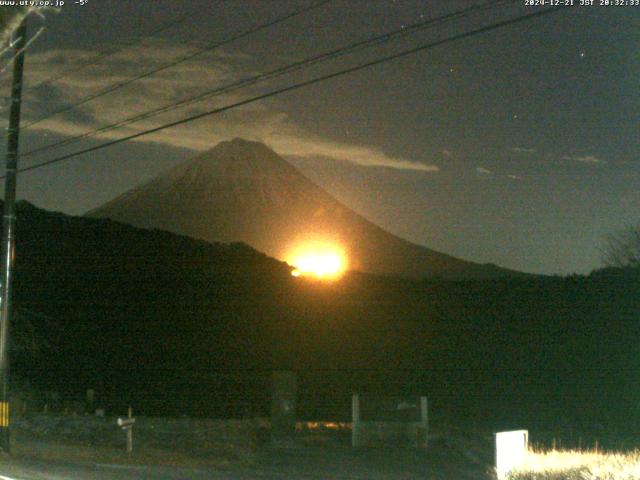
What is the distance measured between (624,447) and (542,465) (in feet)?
33.8

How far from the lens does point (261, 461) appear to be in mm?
19641

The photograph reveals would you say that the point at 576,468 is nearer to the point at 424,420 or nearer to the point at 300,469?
the point at 300,469

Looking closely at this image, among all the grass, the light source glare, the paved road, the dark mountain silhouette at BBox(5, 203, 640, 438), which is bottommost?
the paved road

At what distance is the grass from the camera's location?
→ 1278 centimetres

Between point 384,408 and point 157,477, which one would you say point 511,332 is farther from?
point 157,477

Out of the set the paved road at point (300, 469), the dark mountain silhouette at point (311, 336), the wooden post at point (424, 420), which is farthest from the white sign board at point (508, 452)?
the dark mountain silhouette at point (311, 336)

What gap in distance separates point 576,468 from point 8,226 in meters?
14.1

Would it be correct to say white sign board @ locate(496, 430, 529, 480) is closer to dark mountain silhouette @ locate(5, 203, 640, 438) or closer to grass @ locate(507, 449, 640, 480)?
grass @ locate(507, 449, 640, 480)

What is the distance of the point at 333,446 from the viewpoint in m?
22.6

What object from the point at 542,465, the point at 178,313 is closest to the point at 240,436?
the point at 542,465

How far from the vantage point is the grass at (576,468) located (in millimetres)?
12776

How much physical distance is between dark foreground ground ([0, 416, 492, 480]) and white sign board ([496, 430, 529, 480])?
0.89 meters

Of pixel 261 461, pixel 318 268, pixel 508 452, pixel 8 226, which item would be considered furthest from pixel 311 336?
pixel 508 452

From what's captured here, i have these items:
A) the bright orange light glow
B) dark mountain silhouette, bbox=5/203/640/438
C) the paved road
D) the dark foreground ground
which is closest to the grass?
the dark foreground ground
